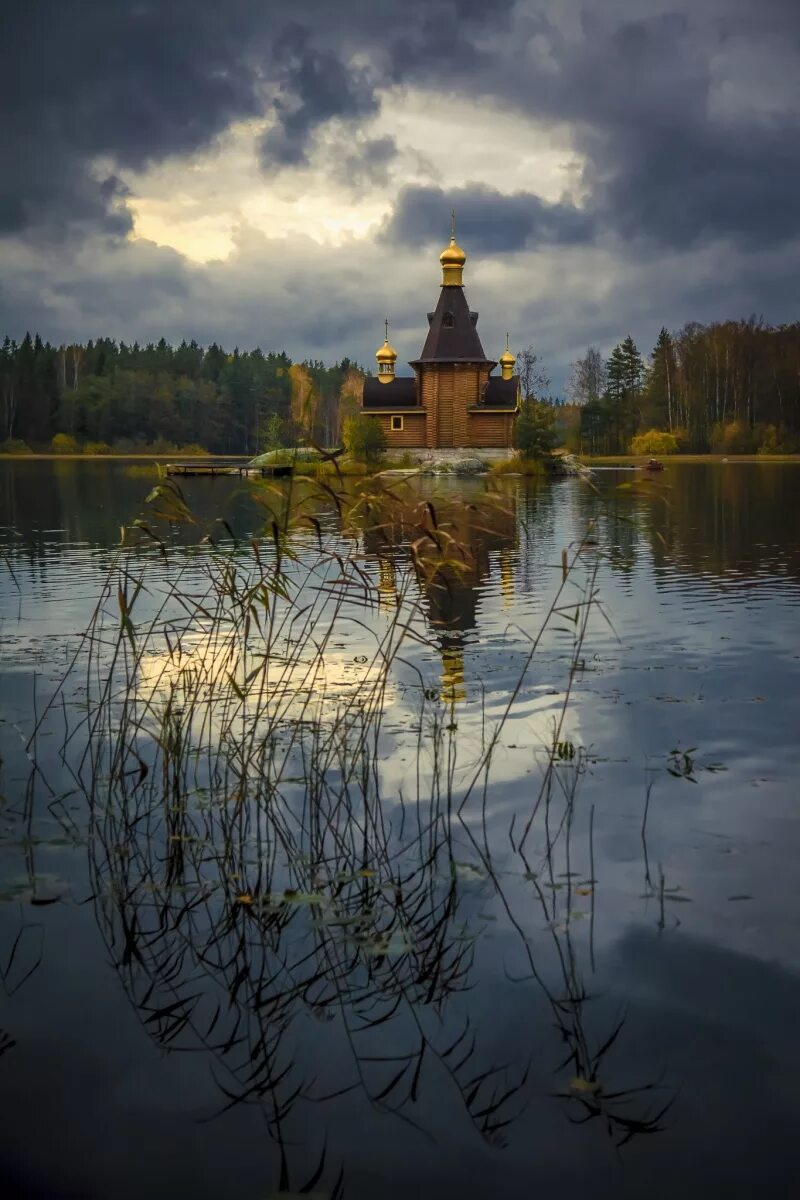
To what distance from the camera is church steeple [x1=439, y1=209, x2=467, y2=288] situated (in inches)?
2446

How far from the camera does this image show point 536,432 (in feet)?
190

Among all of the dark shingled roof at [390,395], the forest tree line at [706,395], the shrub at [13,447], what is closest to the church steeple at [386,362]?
the dark shingled roof at [390,395]

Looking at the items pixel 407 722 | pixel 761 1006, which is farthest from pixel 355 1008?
pixel 407 722

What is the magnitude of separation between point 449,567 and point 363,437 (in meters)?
46.7

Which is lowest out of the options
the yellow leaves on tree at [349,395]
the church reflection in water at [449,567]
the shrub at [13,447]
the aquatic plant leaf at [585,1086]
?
the aquatic plant leaf at [585,1086]

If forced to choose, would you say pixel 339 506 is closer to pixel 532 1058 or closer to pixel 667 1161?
pixel 532 1058

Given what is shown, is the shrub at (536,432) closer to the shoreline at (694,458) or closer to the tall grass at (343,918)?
the shoreline at (694,458)

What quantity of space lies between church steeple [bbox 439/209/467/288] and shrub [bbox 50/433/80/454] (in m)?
60.9

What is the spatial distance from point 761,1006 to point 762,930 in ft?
2.09

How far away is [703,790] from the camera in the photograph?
6375 millimetres

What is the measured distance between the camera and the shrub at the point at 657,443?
8406 cm

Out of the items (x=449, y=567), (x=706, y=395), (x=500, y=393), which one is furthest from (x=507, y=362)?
(x=449, y=567)

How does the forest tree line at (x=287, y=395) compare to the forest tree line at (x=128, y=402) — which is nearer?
the forest tree line at (x=287, y=395)

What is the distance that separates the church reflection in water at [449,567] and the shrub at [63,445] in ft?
307
